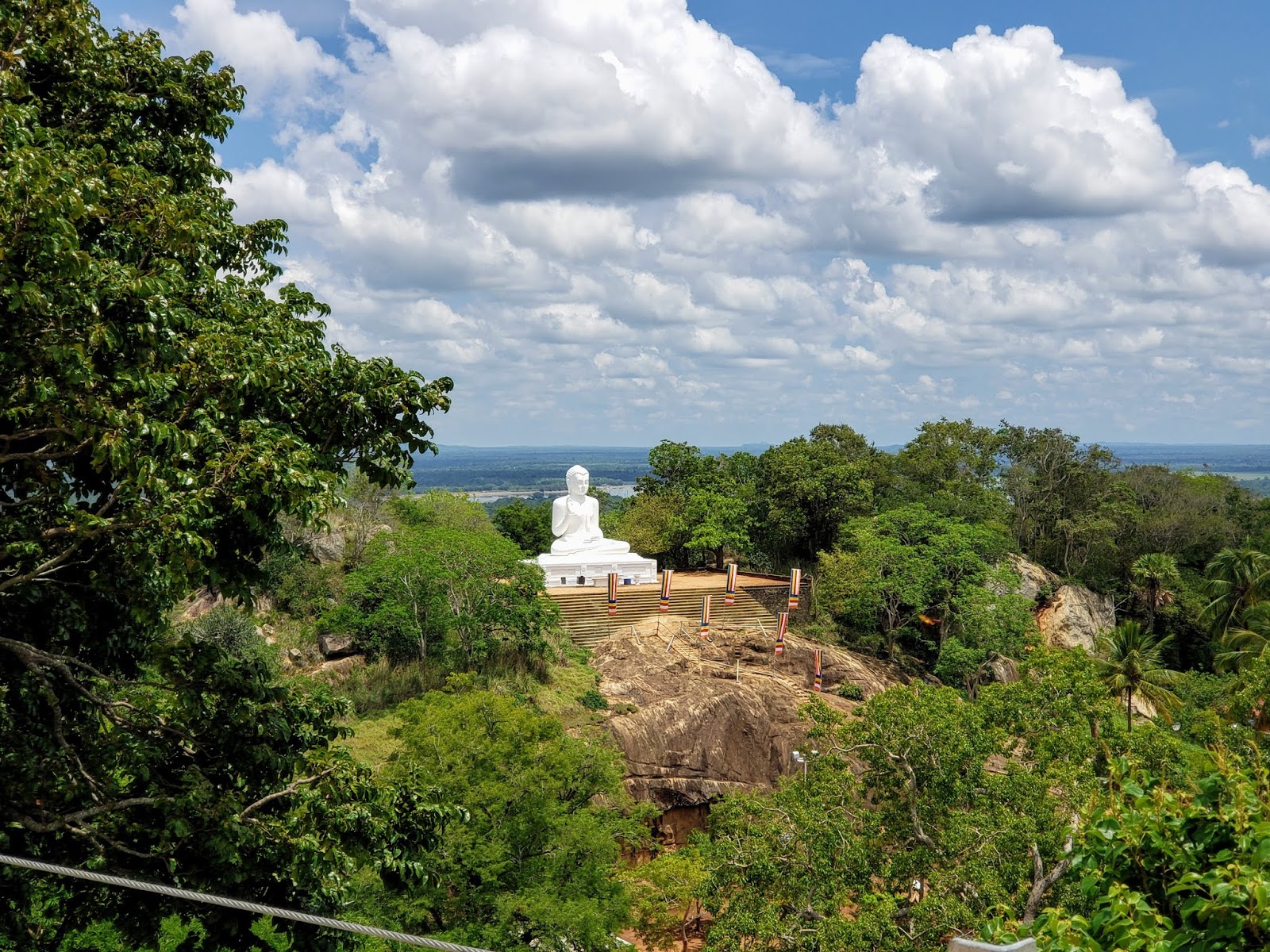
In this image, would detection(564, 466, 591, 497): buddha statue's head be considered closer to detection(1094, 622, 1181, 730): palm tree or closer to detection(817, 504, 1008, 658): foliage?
detection(817, 504, 1008, 658): foliage

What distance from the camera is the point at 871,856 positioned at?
58.0 feet

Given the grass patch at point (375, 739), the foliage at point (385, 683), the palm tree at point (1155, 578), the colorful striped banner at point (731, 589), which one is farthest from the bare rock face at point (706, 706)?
the palm tree at point (1155, 578)

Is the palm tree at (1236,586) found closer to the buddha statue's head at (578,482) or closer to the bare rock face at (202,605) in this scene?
the buddha statue's head at (578,482)

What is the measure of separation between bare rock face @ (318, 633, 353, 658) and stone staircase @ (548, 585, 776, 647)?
7.71 meters

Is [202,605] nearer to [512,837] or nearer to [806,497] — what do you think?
[512,837]

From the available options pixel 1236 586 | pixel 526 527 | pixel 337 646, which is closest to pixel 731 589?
pixel 337 646

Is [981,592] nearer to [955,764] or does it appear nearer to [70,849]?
[955,764]

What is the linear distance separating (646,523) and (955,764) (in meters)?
25.9

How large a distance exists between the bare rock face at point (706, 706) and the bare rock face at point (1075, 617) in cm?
1469

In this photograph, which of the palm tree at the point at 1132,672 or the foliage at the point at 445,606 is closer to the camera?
the foliage at the point at 445,606

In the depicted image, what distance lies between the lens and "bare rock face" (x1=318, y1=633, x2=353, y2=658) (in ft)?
96.8

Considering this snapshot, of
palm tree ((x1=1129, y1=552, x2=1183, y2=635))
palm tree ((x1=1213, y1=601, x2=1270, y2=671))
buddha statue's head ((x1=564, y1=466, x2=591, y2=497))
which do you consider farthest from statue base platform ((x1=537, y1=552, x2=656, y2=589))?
palm tree ((x1=1129, y1=552, x2=1183, y2=635))

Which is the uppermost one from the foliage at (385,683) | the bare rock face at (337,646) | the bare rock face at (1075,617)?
the bare rock face at (337,646)

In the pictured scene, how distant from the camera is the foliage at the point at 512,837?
1627cm
